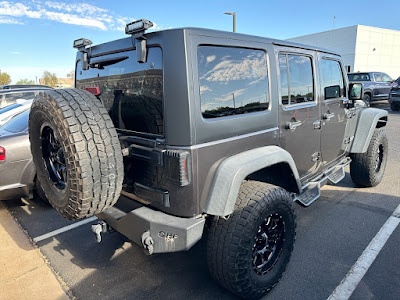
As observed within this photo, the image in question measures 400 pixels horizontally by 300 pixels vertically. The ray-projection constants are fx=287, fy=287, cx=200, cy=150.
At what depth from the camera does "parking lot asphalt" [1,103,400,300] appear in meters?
2.43

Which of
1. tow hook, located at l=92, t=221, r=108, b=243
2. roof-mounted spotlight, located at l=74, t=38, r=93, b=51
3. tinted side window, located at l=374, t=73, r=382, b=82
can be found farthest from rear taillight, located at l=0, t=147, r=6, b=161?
tinted side window, located at l=374, t=73, r=382, b=82

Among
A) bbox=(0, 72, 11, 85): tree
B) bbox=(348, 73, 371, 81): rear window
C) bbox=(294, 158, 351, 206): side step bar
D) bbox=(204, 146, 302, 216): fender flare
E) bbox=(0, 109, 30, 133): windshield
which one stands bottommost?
bbox=(294, 158, 351, 206): side step bar

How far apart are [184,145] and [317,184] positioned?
2.08 metres

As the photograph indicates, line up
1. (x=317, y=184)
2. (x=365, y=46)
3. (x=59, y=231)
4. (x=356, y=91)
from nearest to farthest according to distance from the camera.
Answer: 1. (x=317, y=184)
2. (x=59, y=231)
3. (x=356, y=91)
4. (x=365, y=46)

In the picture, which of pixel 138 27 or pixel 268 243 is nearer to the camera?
pixel 138 27

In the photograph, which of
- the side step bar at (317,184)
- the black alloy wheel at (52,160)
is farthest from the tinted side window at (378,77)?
the black alloy wheel at (52,160)

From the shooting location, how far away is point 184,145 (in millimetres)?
1906

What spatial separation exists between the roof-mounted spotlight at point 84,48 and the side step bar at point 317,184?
244cm

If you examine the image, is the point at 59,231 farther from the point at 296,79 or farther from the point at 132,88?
the point at 296,79

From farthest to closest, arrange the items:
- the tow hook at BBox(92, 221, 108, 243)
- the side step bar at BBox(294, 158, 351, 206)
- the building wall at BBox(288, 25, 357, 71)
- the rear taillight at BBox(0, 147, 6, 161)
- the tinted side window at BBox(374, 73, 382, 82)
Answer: the building wall at BBox(288, 25, 357, 71) < the tinted side window at BBox(374, 73, 382, 82) < the rear taillight at BBox(0, 147, 6, 161) < the side step bar at BBox(294, 158, 351, 206) < the tow hook at BBox(92, 221, 108, 243)

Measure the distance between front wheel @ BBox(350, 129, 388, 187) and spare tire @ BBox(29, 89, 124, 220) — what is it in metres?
3.73

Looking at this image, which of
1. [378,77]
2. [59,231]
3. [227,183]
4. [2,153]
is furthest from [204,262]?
[378,77]

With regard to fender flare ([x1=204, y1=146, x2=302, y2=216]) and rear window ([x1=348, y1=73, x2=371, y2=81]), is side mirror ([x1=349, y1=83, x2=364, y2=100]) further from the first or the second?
rear window ([x1=348, y1=73, x2=371, y2=81])

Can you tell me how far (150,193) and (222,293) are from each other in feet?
3.49
